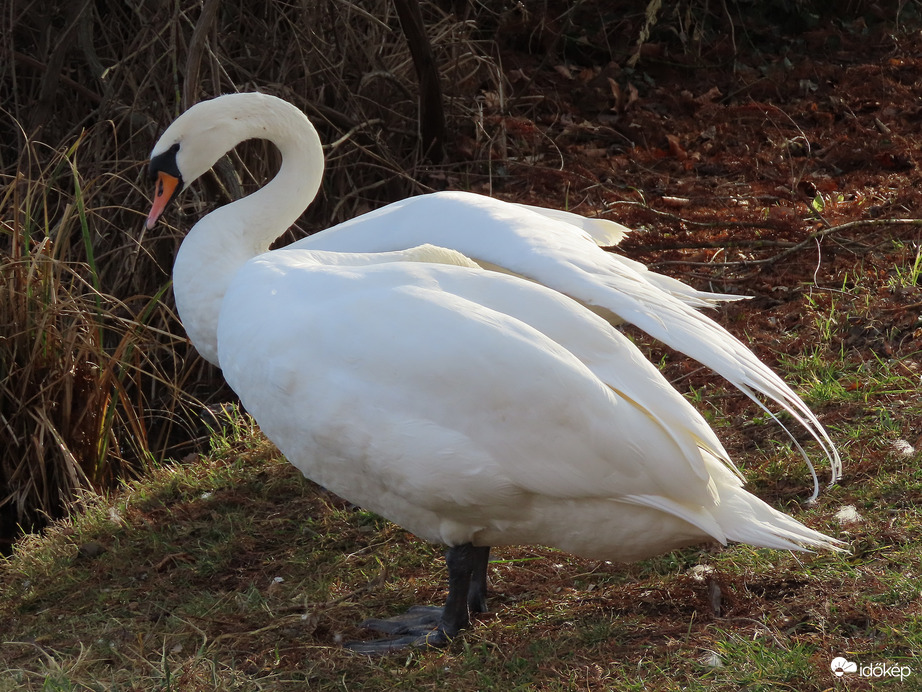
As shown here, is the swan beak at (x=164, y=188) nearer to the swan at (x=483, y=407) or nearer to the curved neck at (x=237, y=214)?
the curved neck at (x=237, y=214)

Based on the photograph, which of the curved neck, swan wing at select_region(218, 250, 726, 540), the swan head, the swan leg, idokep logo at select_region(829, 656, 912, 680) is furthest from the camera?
the swan head

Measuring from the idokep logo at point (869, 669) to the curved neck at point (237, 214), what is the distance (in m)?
2.15

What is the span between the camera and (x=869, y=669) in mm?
2846

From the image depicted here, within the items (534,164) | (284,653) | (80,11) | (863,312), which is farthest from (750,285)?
(80,11)

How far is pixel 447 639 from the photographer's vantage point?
3.46m

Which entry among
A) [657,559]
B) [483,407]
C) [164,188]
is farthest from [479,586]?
[164,188]

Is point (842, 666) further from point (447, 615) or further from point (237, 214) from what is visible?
point (237, 214)

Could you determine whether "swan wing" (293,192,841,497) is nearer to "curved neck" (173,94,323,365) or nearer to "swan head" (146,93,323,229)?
"curved neck" (173,94,323,365)

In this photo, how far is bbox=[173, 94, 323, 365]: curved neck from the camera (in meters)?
3.91

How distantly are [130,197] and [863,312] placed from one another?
12.4ft

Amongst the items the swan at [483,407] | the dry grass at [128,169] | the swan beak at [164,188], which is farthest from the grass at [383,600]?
the swan beak at [164,188]

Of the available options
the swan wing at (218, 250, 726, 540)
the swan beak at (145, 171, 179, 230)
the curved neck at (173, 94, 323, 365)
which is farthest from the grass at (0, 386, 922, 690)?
the swan beak at (145, 171, 179, 230)

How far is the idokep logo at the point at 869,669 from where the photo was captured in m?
2.80

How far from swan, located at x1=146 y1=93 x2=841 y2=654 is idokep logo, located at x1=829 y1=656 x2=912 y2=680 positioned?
12.8 inches
